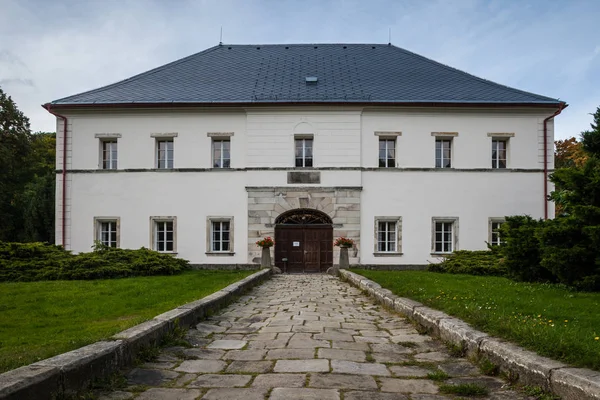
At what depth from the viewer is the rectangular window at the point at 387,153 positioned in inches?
878

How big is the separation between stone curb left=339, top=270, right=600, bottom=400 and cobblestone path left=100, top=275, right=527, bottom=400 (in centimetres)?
17

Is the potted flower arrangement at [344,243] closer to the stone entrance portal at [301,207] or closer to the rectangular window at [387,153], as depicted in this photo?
the stone entrance portal at [301,207]

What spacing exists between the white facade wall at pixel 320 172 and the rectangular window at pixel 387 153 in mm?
345

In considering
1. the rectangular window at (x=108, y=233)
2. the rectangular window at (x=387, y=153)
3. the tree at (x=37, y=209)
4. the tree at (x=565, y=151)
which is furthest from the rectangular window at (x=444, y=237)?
the tree at (x=37, y=209)

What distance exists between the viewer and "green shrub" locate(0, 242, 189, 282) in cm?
1554

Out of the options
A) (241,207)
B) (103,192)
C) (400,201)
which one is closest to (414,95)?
(400,201)

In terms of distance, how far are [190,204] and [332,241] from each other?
6024 millimetres

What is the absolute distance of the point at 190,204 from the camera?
22.1 meters

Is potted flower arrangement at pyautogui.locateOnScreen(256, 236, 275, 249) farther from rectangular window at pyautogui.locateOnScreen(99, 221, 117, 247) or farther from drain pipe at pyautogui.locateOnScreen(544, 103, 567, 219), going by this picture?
drain pipe at pyautogui.locateOnScreen(544, 103, 567, 219)

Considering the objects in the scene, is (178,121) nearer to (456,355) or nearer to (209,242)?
(209,242)

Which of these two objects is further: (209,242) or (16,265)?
(209,242)

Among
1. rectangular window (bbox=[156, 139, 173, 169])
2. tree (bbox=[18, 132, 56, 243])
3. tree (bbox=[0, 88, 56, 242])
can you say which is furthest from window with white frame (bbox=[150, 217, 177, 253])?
tree (bbox=[18, 132, 56, 243])

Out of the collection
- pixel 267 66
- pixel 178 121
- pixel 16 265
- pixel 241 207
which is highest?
pixel 267 66

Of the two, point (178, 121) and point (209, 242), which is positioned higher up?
point (178, 121)
